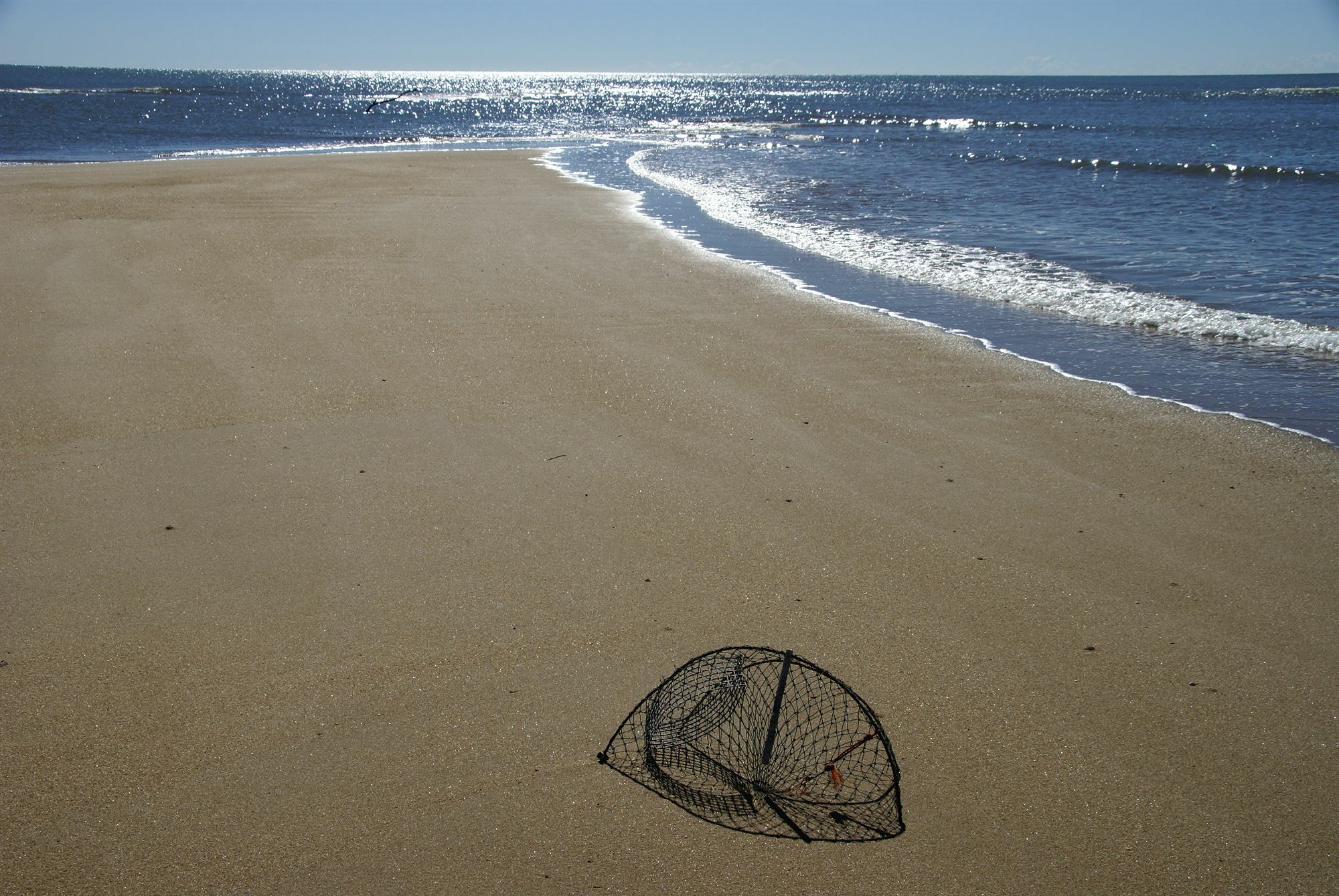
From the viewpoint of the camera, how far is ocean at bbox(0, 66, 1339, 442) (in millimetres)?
7848

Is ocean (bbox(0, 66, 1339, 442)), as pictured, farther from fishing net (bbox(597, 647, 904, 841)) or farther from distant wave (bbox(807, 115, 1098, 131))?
fishing net (bbox(597, 647, 904, 841))

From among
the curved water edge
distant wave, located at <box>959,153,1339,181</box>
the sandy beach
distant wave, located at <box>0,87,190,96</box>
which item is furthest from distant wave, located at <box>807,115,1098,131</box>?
distant wave, located at <box>0,87,190,96</box>

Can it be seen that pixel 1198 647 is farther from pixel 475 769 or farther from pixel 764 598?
pixel 475 769

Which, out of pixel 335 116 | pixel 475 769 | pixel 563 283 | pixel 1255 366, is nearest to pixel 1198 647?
pixel 475 769

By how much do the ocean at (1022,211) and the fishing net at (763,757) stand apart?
15.2 ft

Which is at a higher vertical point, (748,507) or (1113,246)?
(1113,246)

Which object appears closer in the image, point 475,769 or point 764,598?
point 475,769

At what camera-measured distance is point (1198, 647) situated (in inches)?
139

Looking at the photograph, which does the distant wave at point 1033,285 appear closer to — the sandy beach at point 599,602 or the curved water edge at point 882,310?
the curved water edge at point 882,310

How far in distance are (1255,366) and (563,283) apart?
6.25m

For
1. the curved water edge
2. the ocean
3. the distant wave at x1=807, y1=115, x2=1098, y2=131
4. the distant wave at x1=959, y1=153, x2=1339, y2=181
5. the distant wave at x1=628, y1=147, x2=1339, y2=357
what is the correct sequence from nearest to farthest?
Result: the curved water edge, the ocean, the distant wave at x1=628, y1=147, x2=1339, y2=357, the distant wave at x1=959, y1=153, x2=1339, y2=181, the distant wave at x1=807, y1=115, x2=1098, y2=131

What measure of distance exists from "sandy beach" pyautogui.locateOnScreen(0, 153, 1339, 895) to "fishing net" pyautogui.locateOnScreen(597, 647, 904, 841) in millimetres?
79

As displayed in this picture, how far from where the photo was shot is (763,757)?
8.99 feet

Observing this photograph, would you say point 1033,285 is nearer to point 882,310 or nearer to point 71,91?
point 882,310
